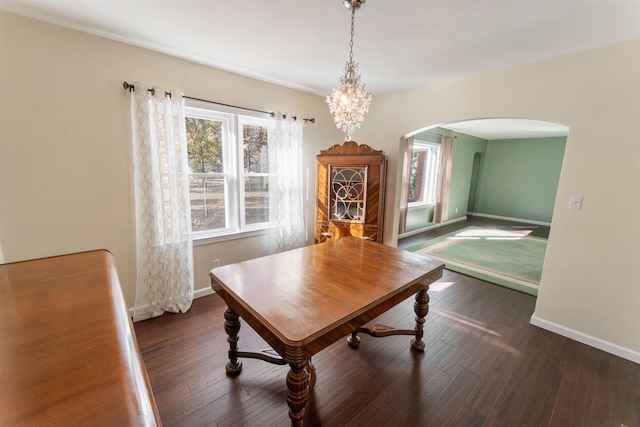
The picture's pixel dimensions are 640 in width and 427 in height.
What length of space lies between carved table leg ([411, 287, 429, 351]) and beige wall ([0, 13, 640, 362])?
4.42 feet

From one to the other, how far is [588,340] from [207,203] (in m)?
3.88

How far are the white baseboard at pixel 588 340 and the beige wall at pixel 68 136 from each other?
3.94 meters

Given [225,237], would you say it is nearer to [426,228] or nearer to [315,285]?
[315,285]

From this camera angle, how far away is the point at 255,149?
3.19 metres

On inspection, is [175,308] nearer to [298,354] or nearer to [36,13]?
[298,354]

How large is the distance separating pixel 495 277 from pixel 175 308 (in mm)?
3986

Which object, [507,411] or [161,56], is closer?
[507,411]

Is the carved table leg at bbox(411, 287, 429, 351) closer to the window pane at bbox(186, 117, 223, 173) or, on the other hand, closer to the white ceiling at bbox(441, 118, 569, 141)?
the window pane at bbox(186, 117, 223, 173)

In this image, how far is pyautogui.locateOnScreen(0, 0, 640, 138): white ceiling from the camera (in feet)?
5.49

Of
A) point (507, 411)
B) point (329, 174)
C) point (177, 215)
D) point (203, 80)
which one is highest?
point (203, 80)

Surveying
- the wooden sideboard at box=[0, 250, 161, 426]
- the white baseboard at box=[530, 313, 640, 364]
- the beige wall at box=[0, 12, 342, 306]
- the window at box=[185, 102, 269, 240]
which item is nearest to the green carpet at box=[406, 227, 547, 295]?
the white baseboard at box=[530, 313, 640, 364]

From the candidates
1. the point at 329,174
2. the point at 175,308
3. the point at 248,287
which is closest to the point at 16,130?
the point at 175,308

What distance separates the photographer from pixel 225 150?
299 centimetres

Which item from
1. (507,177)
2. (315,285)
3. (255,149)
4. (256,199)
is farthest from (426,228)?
(315,285)
